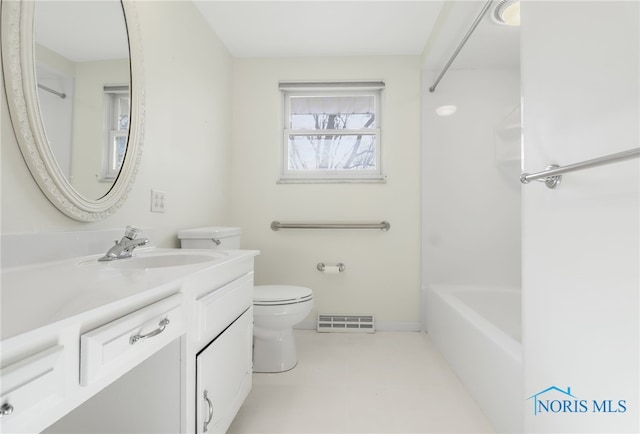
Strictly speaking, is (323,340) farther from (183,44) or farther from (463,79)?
(463,79)

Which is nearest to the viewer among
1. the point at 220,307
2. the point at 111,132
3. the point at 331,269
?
the point at 220,307

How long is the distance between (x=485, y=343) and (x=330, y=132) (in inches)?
71.1

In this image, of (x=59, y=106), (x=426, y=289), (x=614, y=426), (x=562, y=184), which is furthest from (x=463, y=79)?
(x=59, y=106)

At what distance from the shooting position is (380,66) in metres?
2.39

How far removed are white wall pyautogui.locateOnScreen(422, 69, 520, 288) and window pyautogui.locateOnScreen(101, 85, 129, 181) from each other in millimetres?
1951

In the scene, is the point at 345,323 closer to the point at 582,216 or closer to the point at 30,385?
the point at 582,216

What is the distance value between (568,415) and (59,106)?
1.74 m

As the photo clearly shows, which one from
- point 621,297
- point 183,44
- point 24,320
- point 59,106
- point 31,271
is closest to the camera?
point 24,320

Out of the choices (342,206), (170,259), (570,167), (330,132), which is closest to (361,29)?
(330,132)

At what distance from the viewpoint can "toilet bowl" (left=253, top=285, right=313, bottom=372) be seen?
165 centimetres

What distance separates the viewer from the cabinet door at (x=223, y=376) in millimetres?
902

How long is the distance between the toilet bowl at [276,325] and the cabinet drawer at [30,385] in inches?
47.2

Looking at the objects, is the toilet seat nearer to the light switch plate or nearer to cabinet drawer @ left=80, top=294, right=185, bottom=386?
the light switch plate

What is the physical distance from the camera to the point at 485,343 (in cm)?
134
